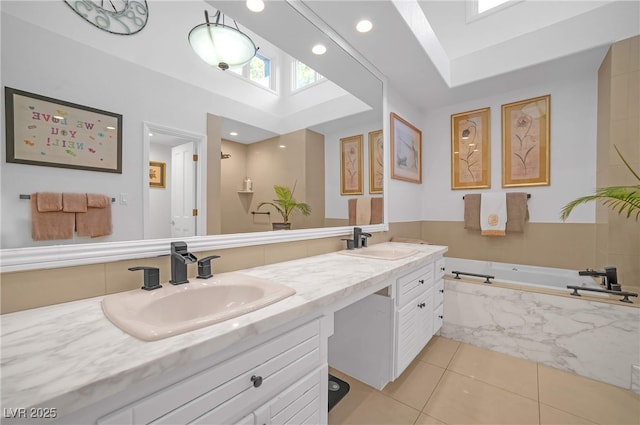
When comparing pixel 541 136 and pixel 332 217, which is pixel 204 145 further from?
pixel 541 136

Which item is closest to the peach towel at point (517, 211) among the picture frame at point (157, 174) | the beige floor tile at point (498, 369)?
the beige floor tile at point (498, 369)

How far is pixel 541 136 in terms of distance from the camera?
2561mm

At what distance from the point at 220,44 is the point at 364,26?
3.77 feet

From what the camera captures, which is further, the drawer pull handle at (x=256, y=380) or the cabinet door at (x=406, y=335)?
the cabinet door at (x=406, y=335)

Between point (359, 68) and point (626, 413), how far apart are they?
2.78 m

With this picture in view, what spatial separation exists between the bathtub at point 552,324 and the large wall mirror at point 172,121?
1487 mm

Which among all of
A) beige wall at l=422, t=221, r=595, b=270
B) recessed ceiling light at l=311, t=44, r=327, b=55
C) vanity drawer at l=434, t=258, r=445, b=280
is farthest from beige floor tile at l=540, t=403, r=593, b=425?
recessed ceiling light at l=311, t=44, r=327, b=55

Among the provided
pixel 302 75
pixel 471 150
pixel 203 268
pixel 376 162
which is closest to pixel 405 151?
pixel 376 162

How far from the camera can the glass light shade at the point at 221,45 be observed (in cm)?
109

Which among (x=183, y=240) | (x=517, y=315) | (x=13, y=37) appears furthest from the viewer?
(x=517, y=315)

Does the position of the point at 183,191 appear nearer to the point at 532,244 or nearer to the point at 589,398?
the point at 589,398

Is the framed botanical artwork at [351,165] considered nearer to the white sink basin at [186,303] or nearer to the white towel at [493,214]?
the white sink basin at [186,303]

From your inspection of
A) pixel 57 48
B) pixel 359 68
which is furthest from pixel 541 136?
pixel 57 48

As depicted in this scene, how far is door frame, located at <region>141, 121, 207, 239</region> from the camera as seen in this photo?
949 mm
